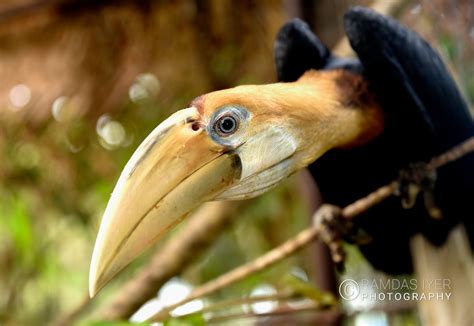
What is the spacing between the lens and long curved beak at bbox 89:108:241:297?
115cm

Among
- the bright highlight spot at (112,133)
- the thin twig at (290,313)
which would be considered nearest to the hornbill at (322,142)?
the thin twig at (290,313)

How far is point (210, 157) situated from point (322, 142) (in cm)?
29

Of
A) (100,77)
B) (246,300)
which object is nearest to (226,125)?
(246,300)

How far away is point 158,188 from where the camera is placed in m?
1.22

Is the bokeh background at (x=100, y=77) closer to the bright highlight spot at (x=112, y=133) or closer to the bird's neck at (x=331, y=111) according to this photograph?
the bright highlight spot at (x=112, y=133)

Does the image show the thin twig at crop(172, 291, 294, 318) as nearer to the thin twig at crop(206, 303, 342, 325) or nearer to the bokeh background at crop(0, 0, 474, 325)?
the thin twig at crop(206, 303, 342, 325)

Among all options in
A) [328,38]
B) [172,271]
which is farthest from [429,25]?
[172,271]

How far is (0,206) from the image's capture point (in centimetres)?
278

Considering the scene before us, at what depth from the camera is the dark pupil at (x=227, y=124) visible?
51.1 inches

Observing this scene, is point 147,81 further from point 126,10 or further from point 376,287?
point 376,287

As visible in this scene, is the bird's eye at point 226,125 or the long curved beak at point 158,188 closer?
the long curved beak at point 158,188

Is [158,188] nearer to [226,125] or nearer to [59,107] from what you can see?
[226,125]

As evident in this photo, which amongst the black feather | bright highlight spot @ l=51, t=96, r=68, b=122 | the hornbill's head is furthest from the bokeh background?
the hornbill's head

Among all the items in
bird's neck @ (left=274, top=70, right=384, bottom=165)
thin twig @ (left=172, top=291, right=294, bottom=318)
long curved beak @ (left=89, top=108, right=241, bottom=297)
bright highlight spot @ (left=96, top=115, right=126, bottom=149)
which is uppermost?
bright highlight spot @ (left=96, top=115, right=126, bottom=149)
